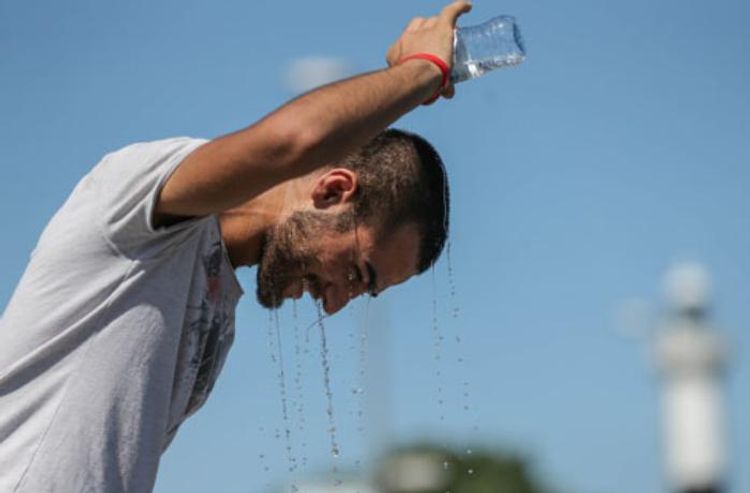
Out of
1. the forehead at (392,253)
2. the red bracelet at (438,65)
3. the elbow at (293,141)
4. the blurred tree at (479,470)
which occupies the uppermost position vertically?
the blurred tree at (479,470)

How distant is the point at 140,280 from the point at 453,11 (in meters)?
1.26

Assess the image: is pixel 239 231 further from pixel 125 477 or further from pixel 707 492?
pixel 707 492

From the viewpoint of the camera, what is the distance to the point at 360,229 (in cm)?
540

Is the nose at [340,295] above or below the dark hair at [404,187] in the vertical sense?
below

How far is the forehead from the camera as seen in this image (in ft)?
17.8

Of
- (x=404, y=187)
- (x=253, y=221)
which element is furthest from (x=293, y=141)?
(x=404, y=187)

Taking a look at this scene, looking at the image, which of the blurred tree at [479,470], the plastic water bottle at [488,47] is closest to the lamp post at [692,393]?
the blurred tree at [479,470]

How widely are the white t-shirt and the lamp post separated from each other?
69980mm

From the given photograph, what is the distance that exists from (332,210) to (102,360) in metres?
0.94

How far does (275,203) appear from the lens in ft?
17.4

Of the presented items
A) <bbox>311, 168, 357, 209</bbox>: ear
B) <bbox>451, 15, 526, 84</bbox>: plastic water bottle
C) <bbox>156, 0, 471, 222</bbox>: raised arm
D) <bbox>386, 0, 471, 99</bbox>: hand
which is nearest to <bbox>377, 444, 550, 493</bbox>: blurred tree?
<bbox>451, 15, 526, 84</bbox>: plastic water bottle

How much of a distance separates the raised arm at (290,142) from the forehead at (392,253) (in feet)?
2.34

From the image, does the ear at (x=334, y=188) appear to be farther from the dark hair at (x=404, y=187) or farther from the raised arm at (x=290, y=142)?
the raised arm at (x=290, y=142)

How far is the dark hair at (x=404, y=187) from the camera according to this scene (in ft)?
17.8
